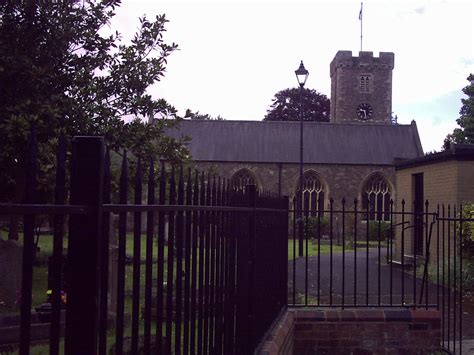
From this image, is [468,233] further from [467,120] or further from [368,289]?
[467,120]

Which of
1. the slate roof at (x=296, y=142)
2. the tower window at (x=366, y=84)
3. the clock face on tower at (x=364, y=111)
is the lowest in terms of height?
the slate roof at (x=296, y=142)

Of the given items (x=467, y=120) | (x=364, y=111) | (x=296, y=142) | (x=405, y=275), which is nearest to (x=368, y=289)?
(x=405, y=275)

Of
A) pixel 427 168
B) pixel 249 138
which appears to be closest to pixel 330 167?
pixel 249 138

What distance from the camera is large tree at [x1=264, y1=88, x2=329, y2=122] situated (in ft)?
172

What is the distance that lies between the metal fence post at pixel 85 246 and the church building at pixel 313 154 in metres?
34.2

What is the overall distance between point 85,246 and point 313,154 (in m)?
37.7

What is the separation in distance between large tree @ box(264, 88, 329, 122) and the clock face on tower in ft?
23.0

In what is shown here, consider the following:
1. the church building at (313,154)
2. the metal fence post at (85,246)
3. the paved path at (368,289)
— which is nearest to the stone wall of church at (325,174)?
the church building at (313,154)

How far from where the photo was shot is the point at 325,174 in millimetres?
38281

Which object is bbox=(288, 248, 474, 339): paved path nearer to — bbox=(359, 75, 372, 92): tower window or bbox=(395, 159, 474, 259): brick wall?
bbox=(395, 159, 474, 259): brick wall

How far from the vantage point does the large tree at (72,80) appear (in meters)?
7.23

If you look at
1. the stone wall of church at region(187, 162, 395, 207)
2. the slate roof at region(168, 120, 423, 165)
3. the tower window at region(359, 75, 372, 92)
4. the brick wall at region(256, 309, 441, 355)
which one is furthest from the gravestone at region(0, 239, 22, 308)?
the tower window at region(359, 75, 372, 92)

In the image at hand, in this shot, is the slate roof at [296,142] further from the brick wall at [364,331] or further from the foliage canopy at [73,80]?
the brick wall at [364,331]

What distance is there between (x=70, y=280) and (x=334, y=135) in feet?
130
